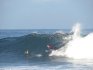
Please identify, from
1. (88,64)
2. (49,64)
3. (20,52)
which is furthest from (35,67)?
(20,52)

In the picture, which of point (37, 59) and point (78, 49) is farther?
point (78, 49)

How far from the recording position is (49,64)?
107 ft

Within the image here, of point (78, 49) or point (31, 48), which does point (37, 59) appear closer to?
point (78, 49)

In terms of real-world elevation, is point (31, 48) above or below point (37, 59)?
above

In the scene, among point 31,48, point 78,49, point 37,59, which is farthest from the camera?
point 31,48

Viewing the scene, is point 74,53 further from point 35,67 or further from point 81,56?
point 35,67

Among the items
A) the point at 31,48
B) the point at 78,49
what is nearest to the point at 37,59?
the point at 78,49

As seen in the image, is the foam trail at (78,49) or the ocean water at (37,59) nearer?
the ocean water at (37,59)

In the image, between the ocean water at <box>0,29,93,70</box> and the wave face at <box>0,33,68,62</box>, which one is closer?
the ocean water at <box>0,29,93,70</box>

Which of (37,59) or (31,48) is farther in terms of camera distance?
(31,48)

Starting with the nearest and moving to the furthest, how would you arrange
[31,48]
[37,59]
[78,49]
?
[37,59]
[78,49]
[31,48]

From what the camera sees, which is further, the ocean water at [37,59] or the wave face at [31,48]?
the wave face at [31,48]

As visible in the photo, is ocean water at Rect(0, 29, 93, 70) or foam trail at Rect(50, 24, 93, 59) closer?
ocean water at Rect(0, 29, 93, 70)

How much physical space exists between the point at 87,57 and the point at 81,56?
786 millimetres
